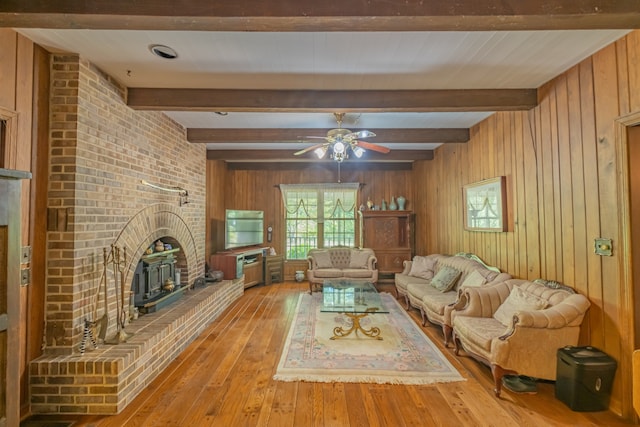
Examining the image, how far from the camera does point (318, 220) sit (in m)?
7.28

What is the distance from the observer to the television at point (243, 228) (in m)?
6.01

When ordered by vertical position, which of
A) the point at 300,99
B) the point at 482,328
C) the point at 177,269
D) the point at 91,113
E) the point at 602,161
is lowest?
the point at 482,328

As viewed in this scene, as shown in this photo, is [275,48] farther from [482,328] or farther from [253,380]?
[482,328]

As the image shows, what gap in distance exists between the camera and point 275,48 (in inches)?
89.4

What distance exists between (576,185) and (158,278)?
14.9ft

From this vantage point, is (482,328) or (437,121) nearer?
(482,328)

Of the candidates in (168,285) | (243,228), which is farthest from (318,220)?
(168,285)

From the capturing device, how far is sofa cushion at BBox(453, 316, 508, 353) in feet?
8.74

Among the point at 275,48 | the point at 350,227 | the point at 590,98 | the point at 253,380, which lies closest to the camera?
the point at 275,48

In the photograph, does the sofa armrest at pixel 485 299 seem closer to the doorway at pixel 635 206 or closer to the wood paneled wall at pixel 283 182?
the doorway at pixel 635 206

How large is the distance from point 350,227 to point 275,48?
212 inches

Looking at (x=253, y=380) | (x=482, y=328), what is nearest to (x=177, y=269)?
(x=253, y=380)

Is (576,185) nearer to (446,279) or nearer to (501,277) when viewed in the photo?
(501,277)

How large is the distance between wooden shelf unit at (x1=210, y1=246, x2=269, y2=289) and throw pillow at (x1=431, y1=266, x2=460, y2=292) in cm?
344
